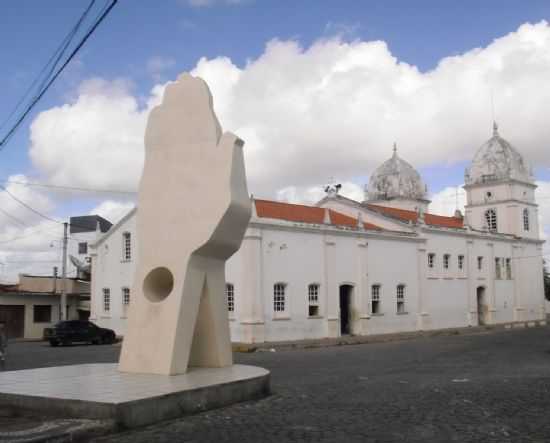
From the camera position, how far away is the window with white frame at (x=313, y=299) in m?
32.2

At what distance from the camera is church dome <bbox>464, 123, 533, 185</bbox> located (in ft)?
158

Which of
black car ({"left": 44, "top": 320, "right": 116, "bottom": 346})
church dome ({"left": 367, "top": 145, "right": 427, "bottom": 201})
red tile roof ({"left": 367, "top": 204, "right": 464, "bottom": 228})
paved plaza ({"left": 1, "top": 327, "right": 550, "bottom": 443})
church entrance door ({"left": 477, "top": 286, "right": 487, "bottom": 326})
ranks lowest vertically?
paved plaza ({"left": 1, "top": 327, "right": 550, "bottom": 443})

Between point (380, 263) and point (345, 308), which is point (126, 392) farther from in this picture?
point (380, 263)

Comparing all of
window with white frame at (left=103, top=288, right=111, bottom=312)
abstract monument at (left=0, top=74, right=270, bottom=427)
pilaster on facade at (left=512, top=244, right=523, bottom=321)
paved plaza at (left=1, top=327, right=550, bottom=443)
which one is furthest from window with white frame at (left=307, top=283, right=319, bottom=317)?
pilaster on facade at (left=512, top=244, right=523, bottom=321)

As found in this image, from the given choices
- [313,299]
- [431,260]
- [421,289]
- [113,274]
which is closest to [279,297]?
[313,299]

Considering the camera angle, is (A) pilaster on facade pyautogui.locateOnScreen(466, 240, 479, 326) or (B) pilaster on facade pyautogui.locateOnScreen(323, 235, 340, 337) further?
(A) pilaster on facade pyautogui.locateOnScreen(466, 240, 479, 326)

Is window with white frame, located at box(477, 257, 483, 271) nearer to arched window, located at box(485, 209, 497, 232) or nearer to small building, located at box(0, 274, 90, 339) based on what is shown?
arched window, located at box(485, 209, 497, 232)

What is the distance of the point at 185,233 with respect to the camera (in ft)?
42.9

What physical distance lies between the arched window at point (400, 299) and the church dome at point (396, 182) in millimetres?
14366

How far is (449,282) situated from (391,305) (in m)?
6.27

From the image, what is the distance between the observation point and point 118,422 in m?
8.96

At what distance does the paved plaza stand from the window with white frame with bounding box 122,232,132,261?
13.6 m

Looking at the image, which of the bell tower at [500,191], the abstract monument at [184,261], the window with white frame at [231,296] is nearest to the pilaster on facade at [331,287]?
the window with white frame at [231,296]

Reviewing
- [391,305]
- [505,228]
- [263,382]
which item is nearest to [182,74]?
[263,382]
